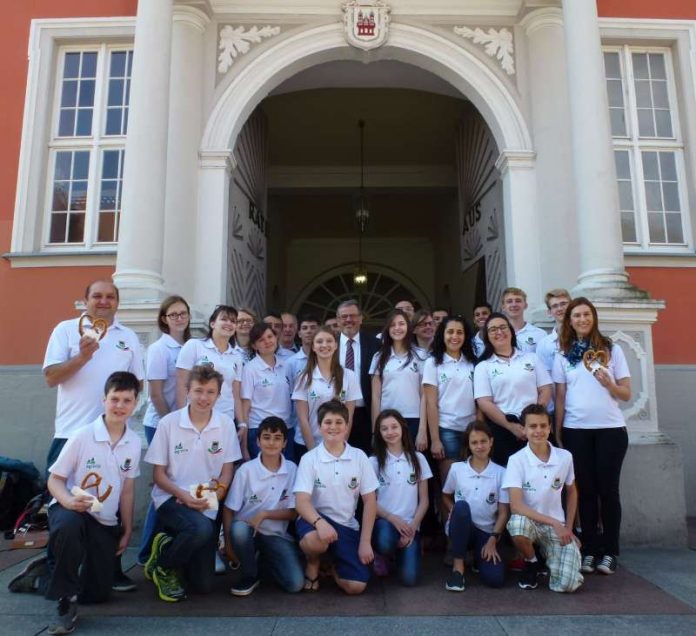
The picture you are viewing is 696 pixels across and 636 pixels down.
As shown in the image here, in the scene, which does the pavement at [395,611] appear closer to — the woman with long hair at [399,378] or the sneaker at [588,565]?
the sneaker at [588,565]

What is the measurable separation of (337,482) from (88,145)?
560cm

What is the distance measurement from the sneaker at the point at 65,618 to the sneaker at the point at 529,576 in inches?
98.6

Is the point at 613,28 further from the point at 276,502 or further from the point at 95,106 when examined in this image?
the point at 276,502

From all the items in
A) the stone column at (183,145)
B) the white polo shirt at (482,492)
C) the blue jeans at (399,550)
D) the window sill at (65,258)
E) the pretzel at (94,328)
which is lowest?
the blue jeans at (399,550)

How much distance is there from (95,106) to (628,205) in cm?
638

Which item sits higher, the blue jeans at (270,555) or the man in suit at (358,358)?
the man in suit at (358,358)

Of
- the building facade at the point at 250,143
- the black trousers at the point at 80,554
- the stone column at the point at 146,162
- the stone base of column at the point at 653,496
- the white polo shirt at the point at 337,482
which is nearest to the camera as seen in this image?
the black trousers at the point at 80,554

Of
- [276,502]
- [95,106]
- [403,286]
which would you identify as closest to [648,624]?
[276,502]

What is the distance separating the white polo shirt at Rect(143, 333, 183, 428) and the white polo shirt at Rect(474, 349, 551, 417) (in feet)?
7.04

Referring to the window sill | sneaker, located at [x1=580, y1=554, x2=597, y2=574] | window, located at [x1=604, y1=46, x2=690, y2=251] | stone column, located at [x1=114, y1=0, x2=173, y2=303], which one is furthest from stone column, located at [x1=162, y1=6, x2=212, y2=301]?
window, located at [x1=604, y1=46, x2=690, y2=251]

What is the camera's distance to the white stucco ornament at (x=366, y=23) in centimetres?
704

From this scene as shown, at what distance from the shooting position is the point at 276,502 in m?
4.03

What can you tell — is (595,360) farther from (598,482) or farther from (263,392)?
(263,392)

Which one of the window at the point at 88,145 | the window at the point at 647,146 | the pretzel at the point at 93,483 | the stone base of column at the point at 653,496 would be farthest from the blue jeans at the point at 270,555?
the window at the point at 647,146
